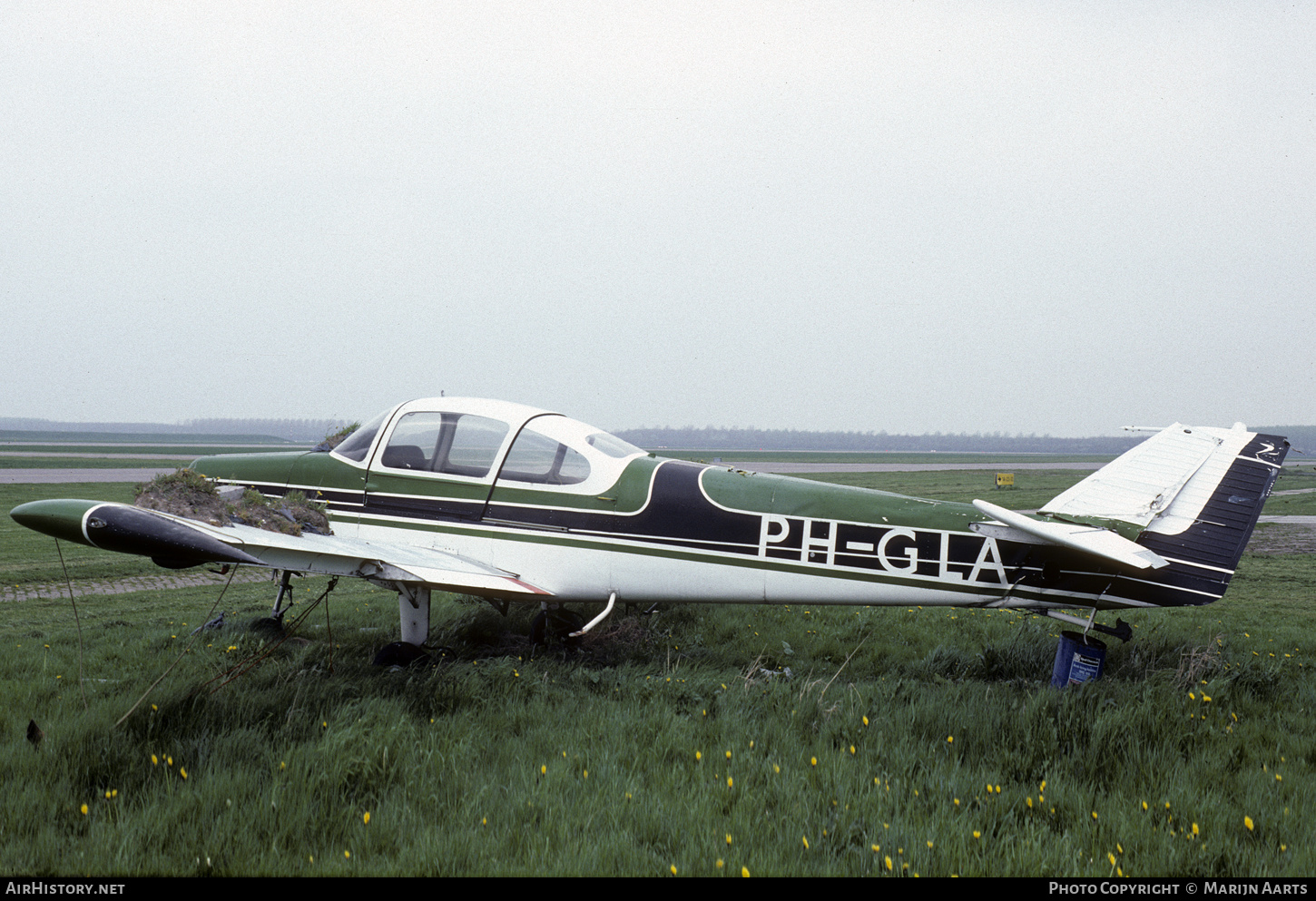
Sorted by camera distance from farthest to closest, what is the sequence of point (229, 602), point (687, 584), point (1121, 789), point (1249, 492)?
point (229, 602)
point (687, 584)
point (1249, 492)
point (1121, 789)

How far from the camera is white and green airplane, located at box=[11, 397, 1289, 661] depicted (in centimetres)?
499

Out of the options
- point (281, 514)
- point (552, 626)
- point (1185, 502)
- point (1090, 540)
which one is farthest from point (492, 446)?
point (1185, 502)

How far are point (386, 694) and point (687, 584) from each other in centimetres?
239

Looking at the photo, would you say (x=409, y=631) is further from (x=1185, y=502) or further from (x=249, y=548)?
(x=1185, y=502)

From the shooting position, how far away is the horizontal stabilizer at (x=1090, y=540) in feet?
14.8

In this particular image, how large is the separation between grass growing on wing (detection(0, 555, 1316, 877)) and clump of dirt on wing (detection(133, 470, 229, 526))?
1190 millimetres

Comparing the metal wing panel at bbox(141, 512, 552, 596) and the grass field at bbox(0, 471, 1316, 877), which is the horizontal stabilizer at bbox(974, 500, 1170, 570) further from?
the metal wing panel at bbox(141, 512, 552, 596)

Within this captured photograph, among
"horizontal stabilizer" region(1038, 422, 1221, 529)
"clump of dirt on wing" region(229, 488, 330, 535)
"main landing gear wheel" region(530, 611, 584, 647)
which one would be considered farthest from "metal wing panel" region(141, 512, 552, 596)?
"horizontal stabilizer" region(1038, 422, 1221, 529)

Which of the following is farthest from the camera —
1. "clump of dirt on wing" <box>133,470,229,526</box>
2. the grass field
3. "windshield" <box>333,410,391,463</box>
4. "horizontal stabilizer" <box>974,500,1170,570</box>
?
"windshield" <box>333,410,391,463</box>

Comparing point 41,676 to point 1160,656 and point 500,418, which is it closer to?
point 500,418

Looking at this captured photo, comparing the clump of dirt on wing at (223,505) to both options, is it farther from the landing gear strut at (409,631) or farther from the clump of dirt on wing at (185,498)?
the landing gear strut at (409,631)

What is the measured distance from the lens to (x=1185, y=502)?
5.25 meters
